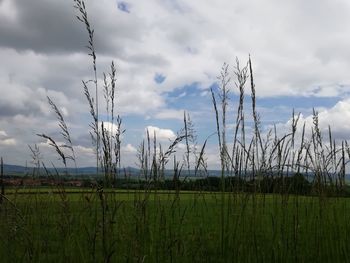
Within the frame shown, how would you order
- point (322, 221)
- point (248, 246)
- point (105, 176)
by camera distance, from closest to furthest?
Result: point (105, 176)
point (248, 246)
point (322, 221)

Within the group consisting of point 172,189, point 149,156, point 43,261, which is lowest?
point 43,261

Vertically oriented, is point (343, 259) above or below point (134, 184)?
below

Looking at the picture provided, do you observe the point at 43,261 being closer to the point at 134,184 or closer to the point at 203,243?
the point at 134,184

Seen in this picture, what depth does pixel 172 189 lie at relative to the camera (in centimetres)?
392

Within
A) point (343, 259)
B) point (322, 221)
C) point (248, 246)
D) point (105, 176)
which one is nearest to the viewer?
point (105, 176)

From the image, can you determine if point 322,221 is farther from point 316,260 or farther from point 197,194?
point 197,194

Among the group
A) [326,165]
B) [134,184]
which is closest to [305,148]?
A: [326,165]

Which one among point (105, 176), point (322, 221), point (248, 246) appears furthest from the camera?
point (322, 221)

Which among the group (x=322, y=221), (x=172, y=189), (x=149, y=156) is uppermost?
(x=149, y=156)

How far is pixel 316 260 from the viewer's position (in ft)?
12.1

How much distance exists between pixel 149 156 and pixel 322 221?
1844 mm

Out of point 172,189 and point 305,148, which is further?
point 305,148

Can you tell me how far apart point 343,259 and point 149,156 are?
1.91m

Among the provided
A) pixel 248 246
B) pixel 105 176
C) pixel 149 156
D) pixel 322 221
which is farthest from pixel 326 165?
pixel 105 176
